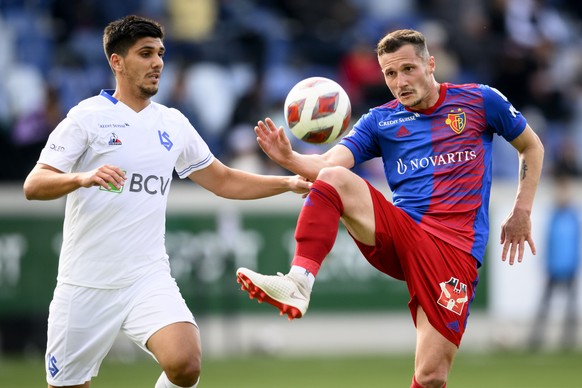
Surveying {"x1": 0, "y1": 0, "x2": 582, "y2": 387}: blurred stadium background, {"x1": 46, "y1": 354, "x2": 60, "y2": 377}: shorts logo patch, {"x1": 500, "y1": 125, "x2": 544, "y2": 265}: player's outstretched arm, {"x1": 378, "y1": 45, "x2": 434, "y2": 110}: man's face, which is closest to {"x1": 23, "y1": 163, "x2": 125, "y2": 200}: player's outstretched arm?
{"x1": 46, "y1": 354, "x2": 60, "y2": 377}: shorts logo patch

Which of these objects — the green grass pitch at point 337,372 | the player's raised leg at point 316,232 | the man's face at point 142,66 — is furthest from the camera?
the green grass pitch at point 337,372

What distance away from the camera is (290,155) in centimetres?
781

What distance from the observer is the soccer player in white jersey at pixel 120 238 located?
24.9ft

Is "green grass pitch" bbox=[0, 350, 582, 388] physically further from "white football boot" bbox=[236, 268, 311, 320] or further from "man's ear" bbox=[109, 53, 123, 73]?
"white football boot" bbox=[236, 268, 311, 320]

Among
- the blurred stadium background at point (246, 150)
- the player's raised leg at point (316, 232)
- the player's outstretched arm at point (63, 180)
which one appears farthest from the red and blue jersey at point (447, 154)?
the blurred stadium background at point (246, 150)

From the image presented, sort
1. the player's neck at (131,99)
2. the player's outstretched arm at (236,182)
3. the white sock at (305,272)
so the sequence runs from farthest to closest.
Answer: the player's outstretched arm at (236,182) → the player's neck at (131,99) → the white sock at (305,272)

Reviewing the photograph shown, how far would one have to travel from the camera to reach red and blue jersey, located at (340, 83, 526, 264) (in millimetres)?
7902

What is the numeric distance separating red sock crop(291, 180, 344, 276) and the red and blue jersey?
78 cm

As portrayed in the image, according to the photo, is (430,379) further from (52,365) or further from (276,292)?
(52,365)

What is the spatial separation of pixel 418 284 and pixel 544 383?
213 inches

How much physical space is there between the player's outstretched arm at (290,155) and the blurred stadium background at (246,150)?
Result: 22.3 feet

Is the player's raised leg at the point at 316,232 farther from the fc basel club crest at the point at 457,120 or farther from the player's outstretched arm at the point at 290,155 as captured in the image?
the fc basel club crest at the point at 457,120

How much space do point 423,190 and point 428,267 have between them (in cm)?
55

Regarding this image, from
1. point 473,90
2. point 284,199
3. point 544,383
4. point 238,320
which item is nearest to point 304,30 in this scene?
point 284,199
